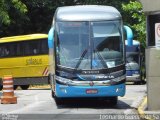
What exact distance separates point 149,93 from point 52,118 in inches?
125

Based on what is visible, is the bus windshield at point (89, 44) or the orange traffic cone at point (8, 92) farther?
the orange traffic cone at point (8, 92)

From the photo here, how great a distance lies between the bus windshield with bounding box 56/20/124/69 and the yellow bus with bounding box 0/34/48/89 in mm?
12793

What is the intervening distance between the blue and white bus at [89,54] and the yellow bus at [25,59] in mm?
12509

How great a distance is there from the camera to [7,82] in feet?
64.2

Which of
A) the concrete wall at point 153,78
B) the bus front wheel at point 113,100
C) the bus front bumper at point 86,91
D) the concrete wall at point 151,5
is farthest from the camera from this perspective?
the bus front wheel at point 113,100

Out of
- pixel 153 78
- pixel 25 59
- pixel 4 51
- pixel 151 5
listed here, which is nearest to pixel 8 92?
pixel 153 78

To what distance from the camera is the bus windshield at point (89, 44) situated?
58.4ft

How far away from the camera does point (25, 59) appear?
31.3 metres

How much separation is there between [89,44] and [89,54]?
0.36 metres

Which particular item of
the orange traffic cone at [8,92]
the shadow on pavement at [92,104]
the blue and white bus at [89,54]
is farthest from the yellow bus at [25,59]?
the blue and white bus at [89,54]

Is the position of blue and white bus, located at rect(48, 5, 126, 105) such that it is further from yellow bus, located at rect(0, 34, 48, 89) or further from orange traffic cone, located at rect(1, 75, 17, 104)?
yellow bus, located at rect(0, 34, 48, 89)

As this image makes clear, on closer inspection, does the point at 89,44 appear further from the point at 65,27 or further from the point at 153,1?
the point at 153,1

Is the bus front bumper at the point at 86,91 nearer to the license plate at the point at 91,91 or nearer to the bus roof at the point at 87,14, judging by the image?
the license plate at the point at 91,91

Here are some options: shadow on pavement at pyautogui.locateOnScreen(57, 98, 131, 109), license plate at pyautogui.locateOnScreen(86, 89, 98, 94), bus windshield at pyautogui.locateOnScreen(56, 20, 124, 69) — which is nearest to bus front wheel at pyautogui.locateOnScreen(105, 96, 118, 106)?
shadow on pavement at pyautogui.locateOnScreen(57, 98, 131, 109)
